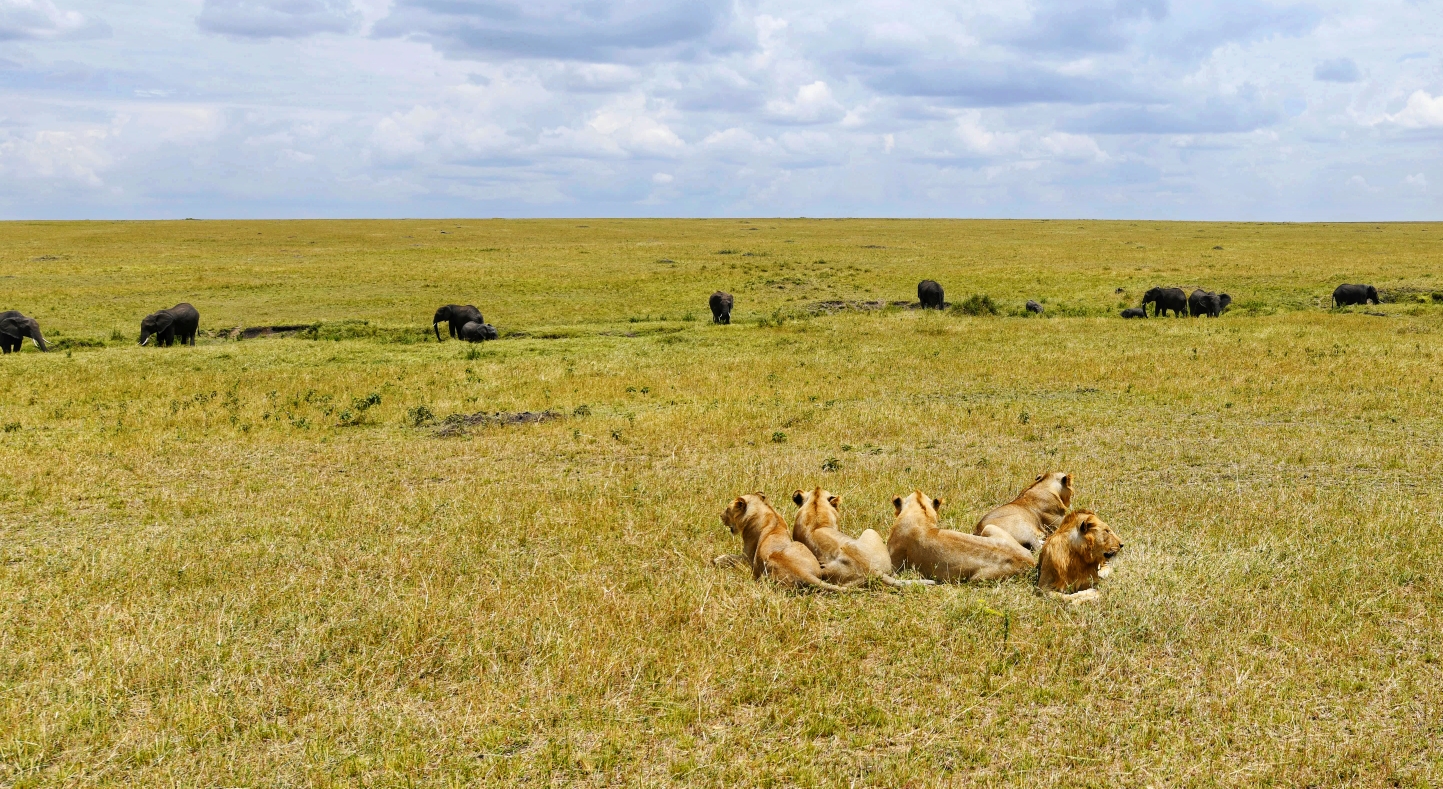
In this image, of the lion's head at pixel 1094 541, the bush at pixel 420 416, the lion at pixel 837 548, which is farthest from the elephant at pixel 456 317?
the lion's head at pixel 1094 541

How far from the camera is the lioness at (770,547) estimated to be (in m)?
8.12

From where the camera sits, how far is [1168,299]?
126ft

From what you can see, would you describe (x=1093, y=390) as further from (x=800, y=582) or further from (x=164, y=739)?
(x=164, y=739)

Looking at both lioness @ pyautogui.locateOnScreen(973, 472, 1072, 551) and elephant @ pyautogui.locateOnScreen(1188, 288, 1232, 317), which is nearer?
lioness @ pyautogui.locateOnScreen(973, 472, 1072, 551)

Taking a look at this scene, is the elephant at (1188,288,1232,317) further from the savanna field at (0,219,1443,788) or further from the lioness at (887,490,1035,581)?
the lioness at (887,490,1035,581)

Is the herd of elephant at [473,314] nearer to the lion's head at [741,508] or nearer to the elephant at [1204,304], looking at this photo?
the elephant at [1204,304]

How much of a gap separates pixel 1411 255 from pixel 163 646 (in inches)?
3015

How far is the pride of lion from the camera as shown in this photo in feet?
26.1

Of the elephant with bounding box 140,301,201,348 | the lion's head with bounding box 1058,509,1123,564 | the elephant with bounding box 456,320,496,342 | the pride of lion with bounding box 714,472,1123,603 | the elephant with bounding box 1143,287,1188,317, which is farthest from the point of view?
the elephant with bounding box 1143,287,1188,317

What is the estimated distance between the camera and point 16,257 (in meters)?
66.8

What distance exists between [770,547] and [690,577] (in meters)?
0.71

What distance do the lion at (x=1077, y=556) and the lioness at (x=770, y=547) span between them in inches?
65.4

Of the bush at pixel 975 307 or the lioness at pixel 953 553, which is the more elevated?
the bush at pixel 975 307

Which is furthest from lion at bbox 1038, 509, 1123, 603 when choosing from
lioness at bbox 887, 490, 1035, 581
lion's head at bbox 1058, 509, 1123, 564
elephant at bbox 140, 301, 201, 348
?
elephant at bbox 140, 301, 201, 348
